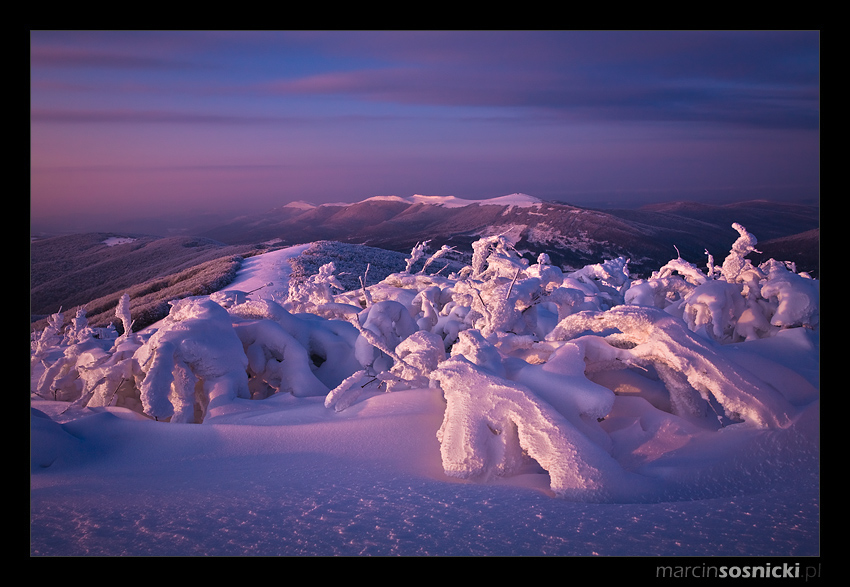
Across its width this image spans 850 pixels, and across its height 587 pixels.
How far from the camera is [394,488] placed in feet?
9.08

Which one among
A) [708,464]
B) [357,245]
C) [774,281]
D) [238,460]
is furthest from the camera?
[357,245]

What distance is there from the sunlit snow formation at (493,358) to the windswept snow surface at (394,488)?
0.11m

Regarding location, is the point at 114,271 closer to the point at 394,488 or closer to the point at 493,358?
the point at 493,358

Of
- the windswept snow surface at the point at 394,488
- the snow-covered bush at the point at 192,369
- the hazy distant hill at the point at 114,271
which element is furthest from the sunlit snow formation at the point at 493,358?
the hazy distant hill at the point at 114,271


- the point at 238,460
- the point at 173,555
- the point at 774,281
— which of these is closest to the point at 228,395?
the point at 238,460

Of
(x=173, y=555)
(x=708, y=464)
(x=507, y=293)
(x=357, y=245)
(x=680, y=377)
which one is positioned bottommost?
(x=173, y=555)

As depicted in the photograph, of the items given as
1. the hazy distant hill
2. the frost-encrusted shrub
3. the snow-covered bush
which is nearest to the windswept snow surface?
the snow-covered bush

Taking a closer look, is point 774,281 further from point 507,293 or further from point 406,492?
point 406,492

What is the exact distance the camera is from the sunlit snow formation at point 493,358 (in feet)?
9.62

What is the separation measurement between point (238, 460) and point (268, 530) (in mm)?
860

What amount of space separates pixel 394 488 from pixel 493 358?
3.26ft

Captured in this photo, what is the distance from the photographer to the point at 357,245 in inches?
894

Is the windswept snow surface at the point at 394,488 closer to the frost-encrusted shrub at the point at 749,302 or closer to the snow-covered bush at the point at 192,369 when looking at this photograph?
the snow-covered bush at the point at 192,369

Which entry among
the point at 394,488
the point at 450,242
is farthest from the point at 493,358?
the point at 450,242
